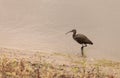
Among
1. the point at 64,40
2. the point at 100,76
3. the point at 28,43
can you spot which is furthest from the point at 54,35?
the point at 100,76

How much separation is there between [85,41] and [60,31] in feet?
16.2

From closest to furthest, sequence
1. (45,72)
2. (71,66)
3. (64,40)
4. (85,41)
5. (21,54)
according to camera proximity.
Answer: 1. (45,72)
2. (71,66)
3. (21,54)
4. (85,41)
5. (64,40)

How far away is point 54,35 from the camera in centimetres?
2383

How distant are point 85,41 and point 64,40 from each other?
12.0 ft

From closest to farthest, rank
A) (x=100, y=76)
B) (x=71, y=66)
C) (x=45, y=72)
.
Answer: (x=45, y=72) → (x=100, y=76) → (x=71, y=66)

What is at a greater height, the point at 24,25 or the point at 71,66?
the point at 24,25

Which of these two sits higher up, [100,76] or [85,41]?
[85,41]

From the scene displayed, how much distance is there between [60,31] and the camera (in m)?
24.6

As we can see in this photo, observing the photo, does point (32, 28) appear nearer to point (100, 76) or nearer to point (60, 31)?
point (60, 31)

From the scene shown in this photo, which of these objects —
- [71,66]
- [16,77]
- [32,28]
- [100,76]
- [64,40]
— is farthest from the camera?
[32,28]

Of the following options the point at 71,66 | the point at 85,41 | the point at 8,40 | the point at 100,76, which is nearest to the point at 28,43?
the point at 8,40

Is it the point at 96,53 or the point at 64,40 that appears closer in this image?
the point at 96,53

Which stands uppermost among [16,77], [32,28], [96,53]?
[32,28]

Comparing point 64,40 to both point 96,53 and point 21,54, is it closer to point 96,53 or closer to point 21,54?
point 96,53
